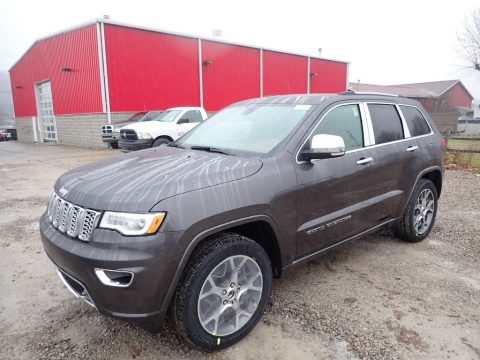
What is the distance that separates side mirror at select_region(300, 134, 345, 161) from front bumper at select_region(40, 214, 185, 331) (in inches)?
48.3

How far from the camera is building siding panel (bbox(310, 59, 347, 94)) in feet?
84.5

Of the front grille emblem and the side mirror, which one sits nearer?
the front grille emblem

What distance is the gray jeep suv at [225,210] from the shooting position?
2.09m

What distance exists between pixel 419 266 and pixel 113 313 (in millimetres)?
3049

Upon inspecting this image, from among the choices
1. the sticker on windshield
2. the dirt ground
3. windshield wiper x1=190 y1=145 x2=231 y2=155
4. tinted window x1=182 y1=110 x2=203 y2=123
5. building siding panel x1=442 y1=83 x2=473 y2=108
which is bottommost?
the dirt ground

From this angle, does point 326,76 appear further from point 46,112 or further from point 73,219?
point 73,219

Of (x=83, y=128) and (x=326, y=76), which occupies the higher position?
(x=326, y=76)

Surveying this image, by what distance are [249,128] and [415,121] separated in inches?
86.1

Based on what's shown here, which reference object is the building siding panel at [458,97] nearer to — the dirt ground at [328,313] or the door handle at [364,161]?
the dirt ground at [328,313]

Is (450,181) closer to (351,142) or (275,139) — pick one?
(351,142)

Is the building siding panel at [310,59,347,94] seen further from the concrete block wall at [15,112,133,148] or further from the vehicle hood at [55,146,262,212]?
the vehicle hood at [55,146,262,212]

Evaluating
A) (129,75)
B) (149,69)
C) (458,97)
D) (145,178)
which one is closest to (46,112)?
(129,75)

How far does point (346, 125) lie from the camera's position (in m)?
3.38

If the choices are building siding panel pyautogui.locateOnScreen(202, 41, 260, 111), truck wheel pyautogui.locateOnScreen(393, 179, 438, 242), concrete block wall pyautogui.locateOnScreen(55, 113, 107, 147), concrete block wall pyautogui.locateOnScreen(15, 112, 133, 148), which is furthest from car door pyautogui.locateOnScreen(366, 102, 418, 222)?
building siding panel pyautogui.locateOnScreen(202, 41, 260, 111)
